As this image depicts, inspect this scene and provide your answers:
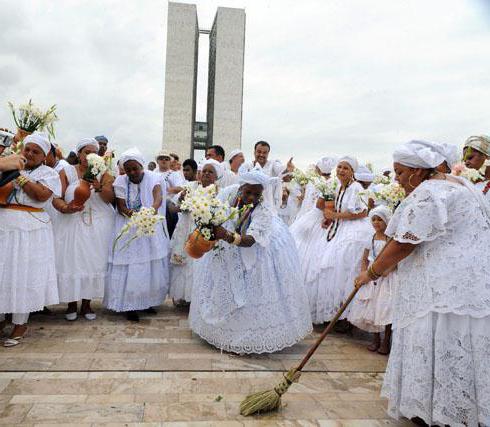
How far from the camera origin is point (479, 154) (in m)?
4.62

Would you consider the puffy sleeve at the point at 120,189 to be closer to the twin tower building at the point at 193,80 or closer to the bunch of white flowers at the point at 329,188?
the bunch of white flowers at the point at 329,188

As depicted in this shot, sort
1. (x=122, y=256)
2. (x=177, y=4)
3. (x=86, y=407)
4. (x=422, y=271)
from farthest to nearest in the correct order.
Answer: (x=177, y=4)
(x=122, y=256)
(x=86, y=407)
(x=422, y=271)

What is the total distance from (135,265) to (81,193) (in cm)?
112

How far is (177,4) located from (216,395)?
97.6 ft

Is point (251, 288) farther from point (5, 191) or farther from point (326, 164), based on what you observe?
point (326, 164)

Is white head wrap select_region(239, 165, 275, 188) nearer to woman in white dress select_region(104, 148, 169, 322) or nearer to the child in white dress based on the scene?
the child in white dress

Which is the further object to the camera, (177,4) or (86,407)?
(177,4)

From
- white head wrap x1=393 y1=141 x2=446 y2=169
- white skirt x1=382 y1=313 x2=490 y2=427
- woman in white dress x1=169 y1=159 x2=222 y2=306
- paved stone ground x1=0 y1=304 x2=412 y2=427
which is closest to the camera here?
white skirt x1=382 y1=313 x2=490 y2=427

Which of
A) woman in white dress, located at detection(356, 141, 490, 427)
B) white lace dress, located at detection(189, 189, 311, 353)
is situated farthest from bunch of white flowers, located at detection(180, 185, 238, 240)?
woman in white dress, located at detection(356, 141, 490, 427)

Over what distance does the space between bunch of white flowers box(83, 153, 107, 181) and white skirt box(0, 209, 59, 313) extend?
707mm

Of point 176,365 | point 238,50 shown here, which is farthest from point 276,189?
point 238,50

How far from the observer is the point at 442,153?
9.96 feet

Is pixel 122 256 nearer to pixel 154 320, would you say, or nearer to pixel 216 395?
pixel 154 320

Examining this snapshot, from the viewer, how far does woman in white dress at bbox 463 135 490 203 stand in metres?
4.58
